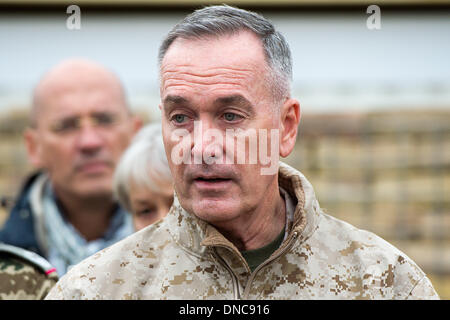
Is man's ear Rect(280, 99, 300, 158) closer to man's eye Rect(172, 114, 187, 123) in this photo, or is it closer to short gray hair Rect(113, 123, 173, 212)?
man's eye Rect(172, 114, 187, 123)

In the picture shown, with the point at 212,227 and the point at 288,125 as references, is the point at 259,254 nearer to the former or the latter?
the point at 212,227

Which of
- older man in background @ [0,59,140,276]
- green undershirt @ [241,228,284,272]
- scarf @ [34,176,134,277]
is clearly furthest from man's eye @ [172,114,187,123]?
older man in background @ [0,59,140,276]

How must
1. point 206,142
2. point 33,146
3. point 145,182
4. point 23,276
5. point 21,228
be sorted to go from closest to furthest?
point 206,142 → point 23,276 → point 145,182 → point 21,228 → point 33,146

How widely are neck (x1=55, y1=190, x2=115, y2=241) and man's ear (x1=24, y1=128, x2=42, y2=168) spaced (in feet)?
0.78

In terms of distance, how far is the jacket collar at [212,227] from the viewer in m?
2.02

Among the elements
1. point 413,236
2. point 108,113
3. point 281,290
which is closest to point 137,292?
point 281,290

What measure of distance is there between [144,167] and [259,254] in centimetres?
112

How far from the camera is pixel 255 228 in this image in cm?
217

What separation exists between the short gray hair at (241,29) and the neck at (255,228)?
330mm

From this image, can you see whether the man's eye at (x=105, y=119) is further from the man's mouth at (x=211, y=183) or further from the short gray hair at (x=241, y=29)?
the man's mouth at (x=211, y=183)

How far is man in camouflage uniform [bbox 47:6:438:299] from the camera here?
2.03 metres

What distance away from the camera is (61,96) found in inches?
163

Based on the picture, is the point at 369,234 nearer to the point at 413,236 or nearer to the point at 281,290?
the point at 281,290

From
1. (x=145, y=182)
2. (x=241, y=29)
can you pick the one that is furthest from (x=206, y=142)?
(x=145, y=182)
